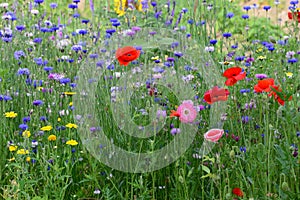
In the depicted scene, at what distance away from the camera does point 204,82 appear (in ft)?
11.0

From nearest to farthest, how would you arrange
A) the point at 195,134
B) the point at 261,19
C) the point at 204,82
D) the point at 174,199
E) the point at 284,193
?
the point at 284,193, the point at 174,199, the point at 195,134, the point at 204,82, the point at 261,19

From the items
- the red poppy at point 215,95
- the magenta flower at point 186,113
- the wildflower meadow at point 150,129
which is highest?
the red poppy at point 215,95

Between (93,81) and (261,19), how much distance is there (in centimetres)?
440

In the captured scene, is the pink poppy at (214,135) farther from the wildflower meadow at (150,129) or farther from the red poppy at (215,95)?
the red poppy at (215,95)

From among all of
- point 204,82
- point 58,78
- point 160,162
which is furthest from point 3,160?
point 204,82

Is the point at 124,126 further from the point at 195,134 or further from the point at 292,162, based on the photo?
the point at 292,162

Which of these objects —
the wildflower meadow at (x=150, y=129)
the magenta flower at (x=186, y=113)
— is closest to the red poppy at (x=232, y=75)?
the wildflower meadow at (x=150, y=129)

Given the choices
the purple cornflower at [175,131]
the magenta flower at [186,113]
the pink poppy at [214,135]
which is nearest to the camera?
the pink poppy at [214,135]

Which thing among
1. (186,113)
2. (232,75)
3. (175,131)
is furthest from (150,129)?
(232,75)

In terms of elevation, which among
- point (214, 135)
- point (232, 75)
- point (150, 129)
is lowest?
point (150, 129)

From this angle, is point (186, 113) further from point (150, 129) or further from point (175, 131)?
point (150, 129)

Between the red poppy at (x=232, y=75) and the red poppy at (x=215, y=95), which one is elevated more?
the red poppy at (x=232, y=75)

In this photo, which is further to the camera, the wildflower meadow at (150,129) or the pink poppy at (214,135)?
the wildflower meadow at (150,129)

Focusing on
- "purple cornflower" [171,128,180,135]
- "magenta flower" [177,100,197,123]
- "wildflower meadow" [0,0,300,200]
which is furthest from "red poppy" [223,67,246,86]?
"purple cornflower" [171,128,180,135]
